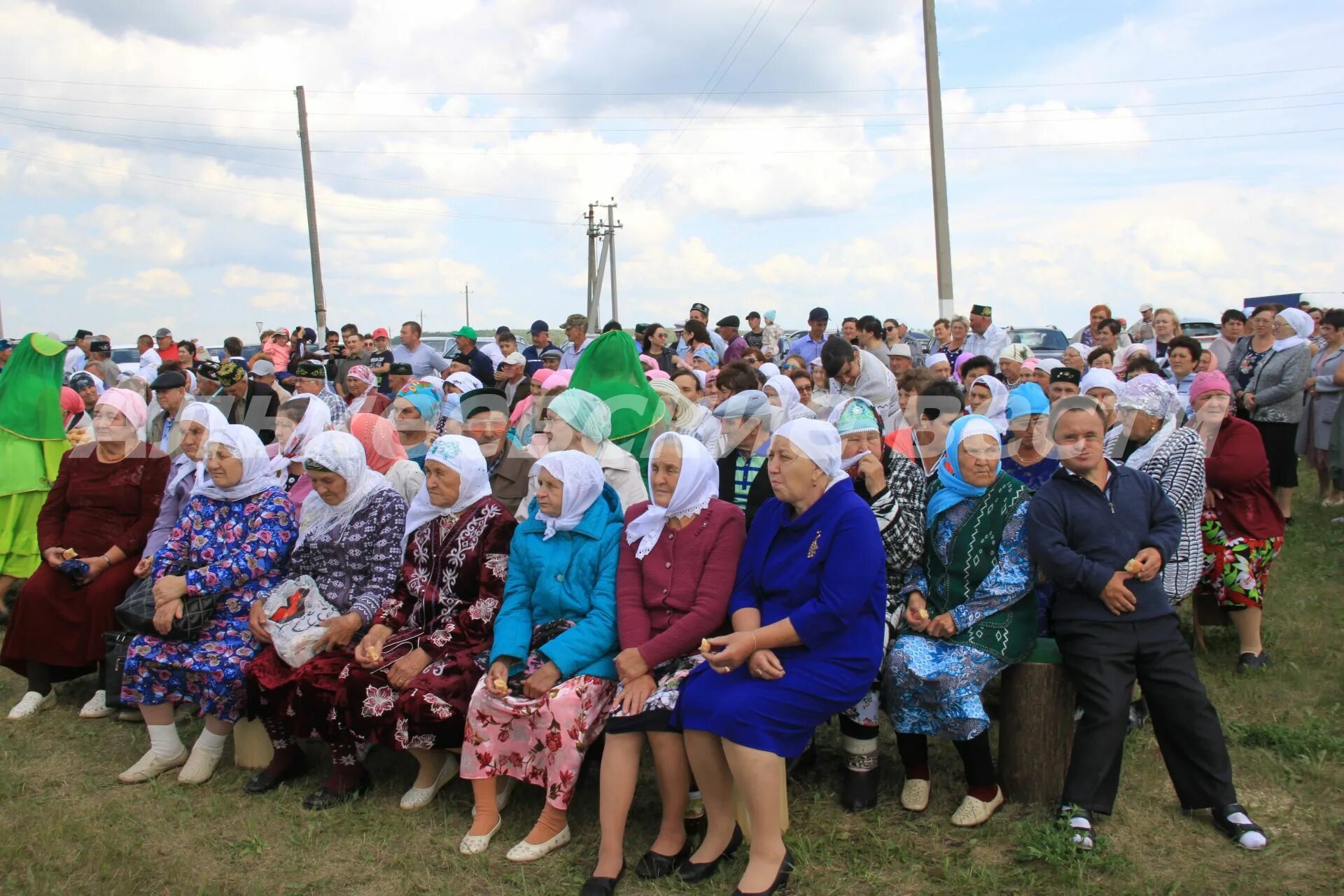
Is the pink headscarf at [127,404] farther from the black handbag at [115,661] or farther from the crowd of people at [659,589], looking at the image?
the black handbag at [115,661]

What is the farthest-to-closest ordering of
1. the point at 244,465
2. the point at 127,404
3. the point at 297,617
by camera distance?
the point at 127,404, the point at 244,465, the point at 297,617

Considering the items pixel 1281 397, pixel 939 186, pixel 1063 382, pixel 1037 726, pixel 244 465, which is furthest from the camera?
pixel 939 186

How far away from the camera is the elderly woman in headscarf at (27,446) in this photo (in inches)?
257

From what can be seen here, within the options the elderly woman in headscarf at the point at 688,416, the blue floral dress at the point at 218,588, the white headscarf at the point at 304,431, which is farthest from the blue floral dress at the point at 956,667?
the white headscarf at the point at 304,431

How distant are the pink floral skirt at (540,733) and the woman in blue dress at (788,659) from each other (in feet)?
1.55

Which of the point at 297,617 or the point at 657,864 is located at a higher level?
the point at 297,617

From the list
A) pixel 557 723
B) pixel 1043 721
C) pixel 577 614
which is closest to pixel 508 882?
pixel 557 723

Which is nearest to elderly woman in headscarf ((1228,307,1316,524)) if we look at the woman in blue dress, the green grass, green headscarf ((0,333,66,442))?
the green grass

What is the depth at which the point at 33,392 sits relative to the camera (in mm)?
6715

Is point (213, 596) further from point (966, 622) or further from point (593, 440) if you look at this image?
point (966, 622)

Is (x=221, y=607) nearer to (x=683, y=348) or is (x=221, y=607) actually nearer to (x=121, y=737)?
(x=121, y=737)

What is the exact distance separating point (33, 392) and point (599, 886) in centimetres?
554

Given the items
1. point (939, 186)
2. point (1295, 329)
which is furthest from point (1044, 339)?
point (1295, 329)

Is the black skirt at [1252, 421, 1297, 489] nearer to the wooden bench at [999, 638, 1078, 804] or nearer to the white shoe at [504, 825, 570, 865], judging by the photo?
the wooden bench at [999, 638, 1078, 804]
